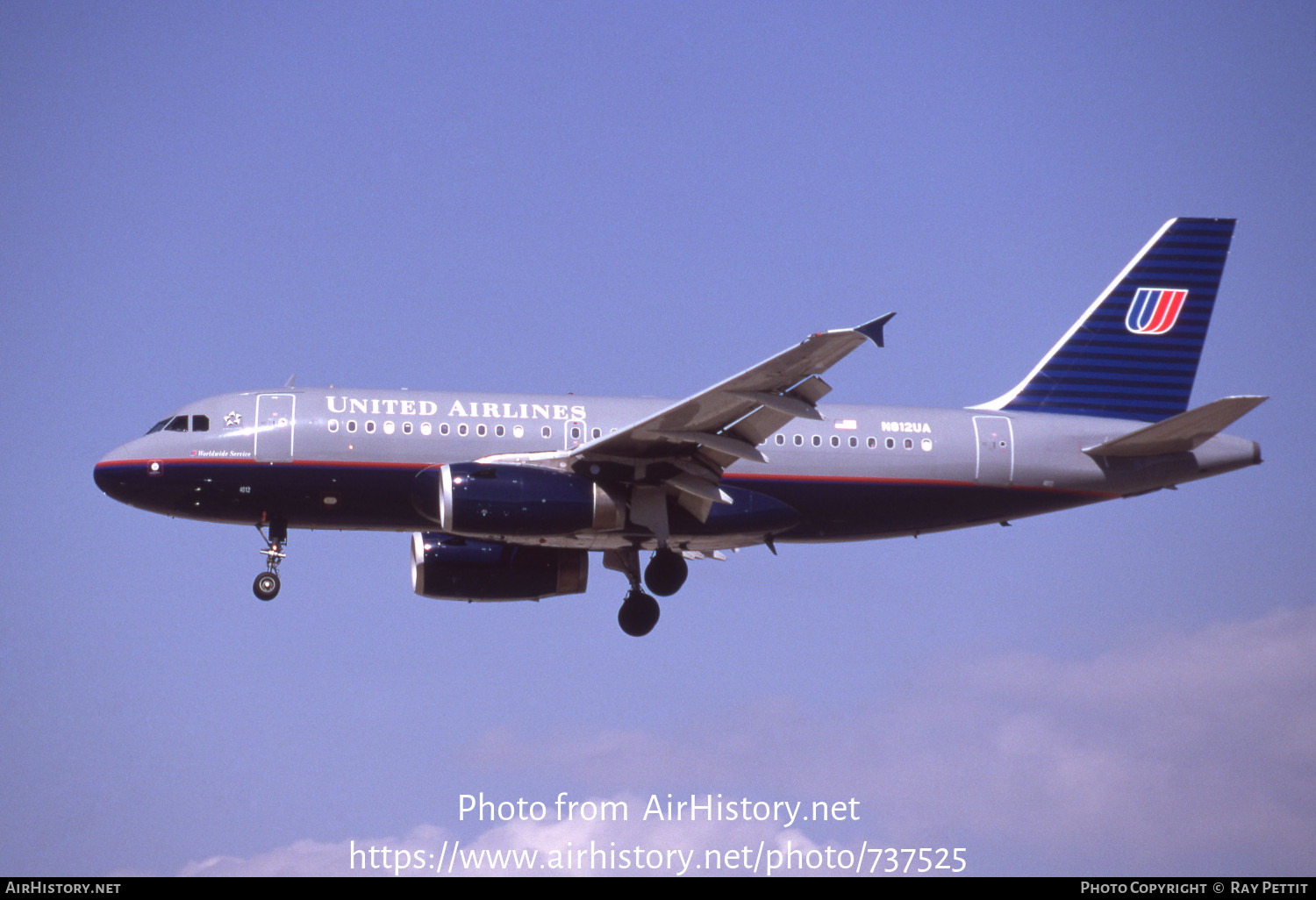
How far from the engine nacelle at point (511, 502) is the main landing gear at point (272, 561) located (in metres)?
3.30

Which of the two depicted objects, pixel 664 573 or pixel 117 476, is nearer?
pixel 117 476

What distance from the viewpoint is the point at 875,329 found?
25.8m

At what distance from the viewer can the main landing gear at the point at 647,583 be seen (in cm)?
3544

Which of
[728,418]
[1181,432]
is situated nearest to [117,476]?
[728,418]

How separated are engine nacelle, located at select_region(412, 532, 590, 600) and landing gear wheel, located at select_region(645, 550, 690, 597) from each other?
189cm

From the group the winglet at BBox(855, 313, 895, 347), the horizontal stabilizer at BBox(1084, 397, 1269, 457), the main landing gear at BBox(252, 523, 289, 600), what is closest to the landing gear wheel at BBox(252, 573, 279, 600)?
the main landing gear at BBox(252, 523, 289, 600)

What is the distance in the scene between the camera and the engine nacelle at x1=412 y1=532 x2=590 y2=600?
3584cm

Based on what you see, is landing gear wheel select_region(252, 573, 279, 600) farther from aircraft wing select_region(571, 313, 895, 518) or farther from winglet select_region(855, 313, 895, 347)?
winglet select_region(855, 313, 895, 347)

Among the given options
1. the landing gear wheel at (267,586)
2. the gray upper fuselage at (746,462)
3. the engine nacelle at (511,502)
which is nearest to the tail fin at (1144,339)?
the gray upper fuselage at (746,462)

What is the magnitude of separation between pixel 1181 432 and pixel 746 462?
8.99m

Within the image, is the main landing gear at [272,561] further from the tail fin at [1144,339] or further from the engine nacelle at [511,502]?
the tail fin at [1144,339]

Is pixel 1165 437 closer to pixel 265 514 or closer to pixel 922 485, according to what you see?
pixel 922 485

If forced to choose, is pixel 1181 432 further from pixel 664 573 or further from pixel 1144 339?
pixel 664 573
